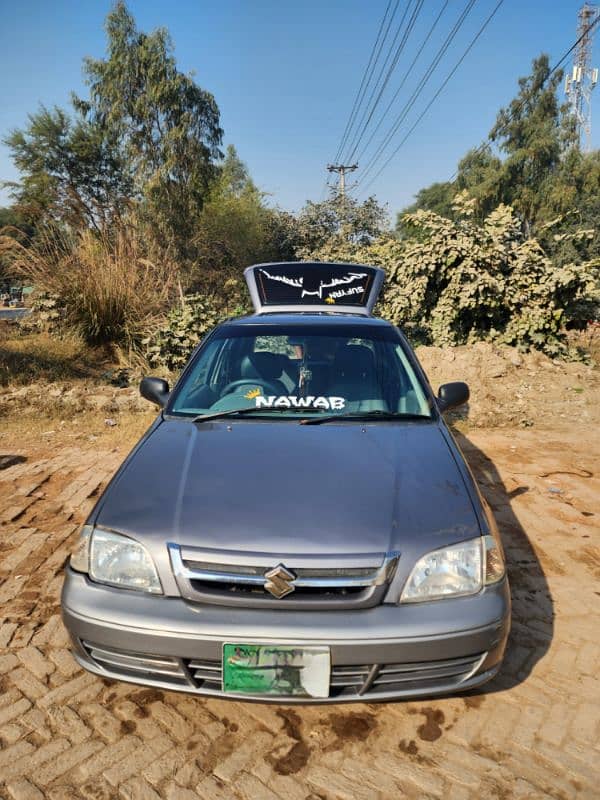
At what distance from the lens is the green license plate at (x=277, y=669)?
1752mm

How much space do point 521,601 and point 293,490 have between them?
5.38 feet

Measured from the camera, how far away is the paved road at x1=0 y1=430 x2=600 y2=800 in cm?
183

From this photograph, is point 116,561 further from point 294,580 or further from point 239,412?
point 239,412

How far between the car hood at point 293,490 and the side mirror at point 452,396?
557 millimetres

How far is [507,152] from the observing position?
104 ft

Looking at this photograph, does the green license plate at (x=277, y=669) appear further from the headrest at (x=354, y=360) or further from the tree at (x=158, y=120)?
the tree at (x=158, y=120)

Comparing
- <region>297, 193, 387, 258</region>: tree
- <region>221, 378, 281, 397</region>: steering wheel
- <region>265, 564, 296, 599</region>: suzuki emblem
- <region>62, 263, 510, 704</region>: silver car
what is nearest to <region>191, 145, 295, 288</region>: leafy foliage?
<region>297, 193, 387, 258</region>: tree

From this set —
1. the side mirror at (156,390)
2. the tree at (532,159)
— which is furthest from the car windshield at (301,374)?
the tree at (532,159)

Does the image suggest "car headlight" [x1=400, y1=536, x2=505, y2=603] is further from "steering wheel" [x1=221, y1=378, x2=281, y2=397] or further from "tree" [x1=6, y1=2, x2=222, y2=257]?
"tree" [x1=6, y1=2, x2=222, y2=257]

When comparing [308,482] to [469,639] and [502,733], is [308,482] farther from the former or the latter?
[502,733]

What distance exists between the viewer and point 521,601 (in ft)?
9.59

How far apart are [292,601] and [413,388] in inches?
63.4

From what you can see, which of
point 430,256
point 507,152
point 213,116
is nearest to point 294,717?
point 430,256

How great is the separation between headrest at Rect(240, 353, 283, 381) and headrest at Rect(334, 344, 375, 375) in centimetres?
36
